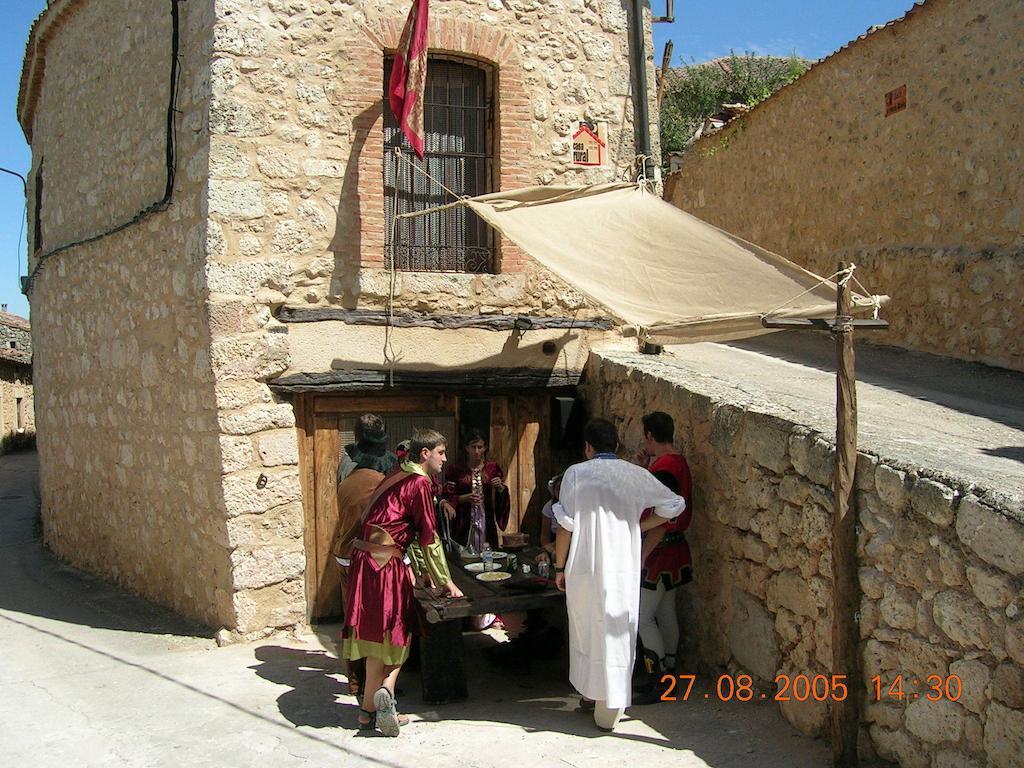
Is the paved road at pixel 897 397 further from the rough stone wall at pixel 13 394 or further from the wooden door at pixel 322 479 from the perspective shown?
the rough stone wall at pixel 13 394

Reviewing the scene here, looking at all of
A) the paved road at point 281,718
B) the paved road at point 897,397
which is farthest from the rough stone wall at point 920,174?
the paved road at point 281,718

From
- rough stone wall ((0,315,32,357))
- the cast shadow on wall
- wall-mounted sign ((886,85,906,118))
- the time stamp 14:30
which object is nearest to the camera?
the time stamp 14:30

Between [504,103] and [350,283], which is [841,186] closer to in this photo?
[504,103]

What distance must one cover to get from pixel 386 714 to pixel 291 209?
11.9ft

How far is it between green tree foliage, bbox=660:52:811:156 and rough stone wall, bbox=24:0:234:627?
1537cm

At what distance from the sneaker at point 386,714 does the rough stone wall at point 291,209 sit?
2.16 m

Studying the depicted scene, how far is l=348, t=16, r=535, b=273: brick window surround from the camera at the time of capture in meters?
6.70

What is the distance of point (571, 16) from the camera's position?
7332 millimetres

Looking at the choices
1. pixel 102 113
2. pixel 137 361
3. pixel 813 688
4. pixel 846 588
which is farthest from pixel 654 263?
pixel 102 113

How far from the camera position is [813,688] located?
410 centimetres

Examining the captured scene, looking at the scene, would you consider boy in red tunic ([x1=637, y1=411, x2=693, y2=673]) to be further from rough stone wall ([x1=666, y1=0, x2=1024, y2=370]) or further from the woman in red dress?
rough stone wall ([x1=666, y1=0, x2=1024, y2=370])

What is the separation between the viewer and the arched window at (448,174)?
7125mm

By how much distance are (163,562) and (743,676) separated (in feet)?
16.0

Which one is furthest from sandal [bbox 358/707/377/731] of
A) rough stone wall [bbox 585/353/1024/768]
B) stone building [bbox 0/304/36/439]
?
stone building [bbox 0/304/36/439]
